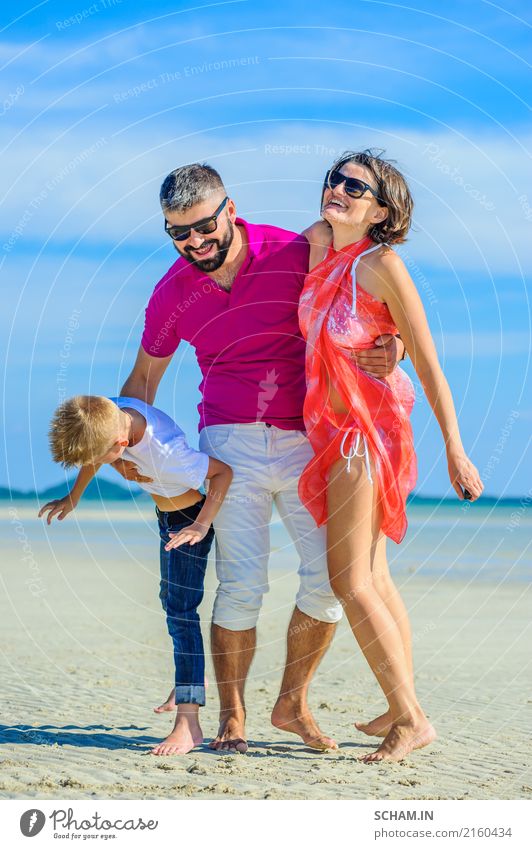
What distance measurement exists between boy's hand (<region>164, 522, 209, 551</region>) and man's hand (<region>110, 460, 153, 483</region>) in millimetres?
339

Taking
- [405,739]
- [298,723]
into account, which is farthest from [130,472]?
[405,739]

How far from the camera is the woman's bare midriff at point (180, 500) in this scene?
19.8 ft

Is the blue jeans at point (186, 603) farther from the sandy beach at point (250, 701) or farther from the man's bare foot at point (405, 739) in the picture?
the man's bare foot at point (405, 739)

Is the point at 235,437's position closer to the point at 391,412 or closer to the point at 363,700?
the point at 391,412

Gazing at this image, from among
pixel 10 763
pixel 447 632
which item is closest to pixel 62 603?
pixel 447 632

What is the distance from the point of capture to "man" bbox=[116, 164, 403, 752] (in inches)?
239

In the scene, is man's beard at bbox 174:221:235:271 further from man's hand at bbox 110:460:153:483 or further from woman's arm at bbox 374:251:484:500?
man's hand at bbox 110:460:153:483

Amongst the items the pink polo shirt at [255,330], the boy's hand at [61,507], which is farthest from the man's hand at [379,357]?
Answer: the boy's hand at [61,507]

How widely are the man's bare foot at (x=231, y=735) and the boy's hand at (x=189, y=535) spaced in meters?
1.10

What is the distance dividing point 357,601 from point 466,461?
3.12 feet

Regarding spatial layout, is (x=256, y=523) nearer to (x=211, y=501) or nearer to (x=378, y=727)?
(x=211, y=501)

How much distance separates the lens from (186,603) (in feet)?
19.8

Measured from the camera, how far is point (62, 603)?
43.5ft

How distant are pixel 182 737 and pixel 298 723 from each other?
0.68m
